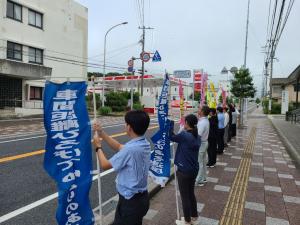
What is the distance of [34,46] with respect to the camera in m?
26.3

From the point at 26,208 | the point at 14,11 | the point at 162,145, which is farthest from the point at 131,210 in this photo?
the point at 14,11

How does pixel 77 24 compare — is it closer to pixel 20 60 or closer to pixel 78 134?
pixel 20 60

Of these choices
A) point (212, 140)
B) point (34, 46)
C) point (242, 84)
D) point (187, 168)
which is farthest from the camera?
point (34, 46)

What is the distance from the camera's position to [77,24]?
108ft

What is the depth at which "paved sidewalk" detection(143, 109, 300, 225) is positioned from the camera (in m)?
4.89

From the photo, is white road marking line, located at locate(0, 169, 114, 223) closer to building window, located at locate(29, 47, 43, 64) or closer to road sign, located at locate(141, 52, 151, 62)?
building window, located at locate(29, 47, 43, 64)

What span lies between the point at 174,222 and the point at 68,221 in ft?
6.67

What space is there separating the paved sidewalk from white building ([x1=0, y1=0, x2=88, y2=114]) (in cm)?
1559

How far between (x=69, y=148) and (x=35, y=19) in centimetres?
2720

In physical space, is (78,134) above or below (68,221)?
above

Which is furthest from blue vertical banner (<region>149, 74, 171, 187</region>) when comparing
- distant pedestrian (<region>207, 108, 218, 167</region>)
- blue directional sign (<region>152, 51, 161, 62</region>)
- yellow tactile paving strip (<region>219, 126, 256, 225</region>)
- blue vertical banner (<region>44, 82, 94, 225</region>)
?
blue directional sign (<region>152, 51, 161, 62</region>)

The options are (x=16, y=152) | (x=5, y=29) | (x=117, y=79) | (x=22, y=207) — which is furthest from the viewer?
(x=117, y=79)

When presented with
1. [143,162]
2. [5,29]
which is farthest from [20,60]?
[143,162]

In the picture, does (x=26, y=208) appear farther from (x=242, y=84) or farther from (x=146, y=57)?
(x=146, y=57)
